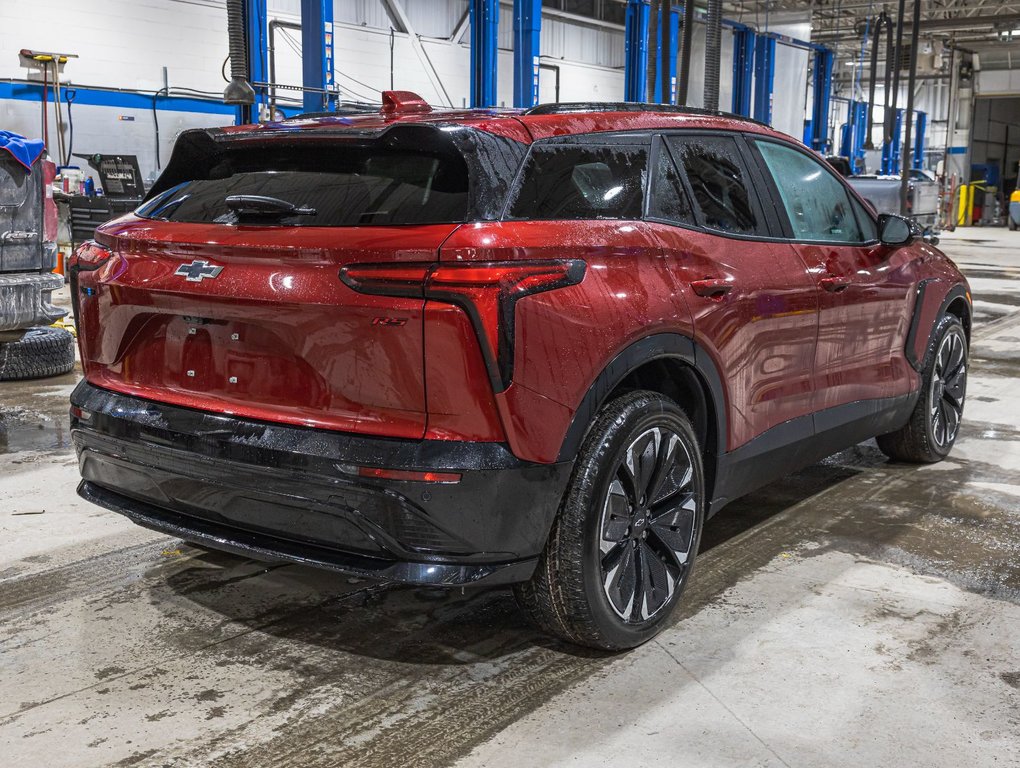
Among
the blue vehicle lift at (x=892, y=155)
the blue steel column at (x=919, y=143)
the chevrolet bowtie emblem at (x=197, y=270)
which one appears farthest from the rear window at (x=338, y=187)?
the blue steel column at (x=919, y=143)

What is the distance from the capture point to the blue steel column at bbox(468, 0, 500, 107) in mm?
13086

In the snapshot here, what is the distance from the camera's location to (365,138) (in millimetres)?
2812

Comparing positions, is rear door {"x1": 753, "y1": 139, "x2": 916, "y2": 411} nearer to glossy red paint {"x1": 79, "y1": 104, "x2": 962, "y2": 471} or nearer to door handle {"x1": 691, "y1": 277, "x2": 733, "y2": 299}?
glossy red paint {"x1": 79, "y1": 104, "x2": 962, "y2": 471}

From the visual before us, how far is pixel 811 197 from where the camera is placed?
409 centimetres

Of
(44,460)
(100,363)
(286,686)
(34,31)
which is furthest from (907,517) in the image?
(34,31)

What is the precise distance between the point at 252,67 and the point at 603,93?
21.7 m

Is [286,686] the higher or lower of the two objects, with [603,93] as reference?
lower

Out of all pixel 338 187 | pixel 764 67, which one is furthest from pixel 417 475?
pixel 764 67

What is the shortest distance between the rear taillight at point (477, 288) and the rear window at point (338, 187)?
169mm

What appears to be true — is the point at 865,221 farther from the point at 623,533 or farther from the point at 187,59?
the point at 187,59

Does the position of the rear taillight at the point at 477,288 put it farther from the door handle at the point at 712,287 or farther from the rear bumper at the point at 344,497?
the door handle at the point at 712,287

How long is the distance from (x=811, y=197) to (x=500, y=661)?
2.19m

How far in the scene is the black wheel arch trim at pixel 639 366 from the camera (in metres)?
2.74

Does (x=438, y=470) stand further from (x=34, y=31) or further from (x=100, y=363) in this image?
(x=34, y=31)
